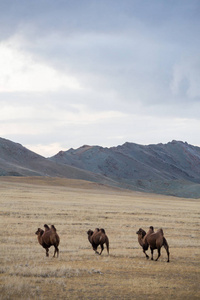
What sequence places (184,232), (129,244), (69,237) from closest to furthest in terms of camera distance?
(129,244), (69,237), (184,232)

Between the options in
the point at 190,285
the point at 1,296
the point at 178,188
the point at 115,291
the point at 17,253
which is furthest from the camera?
the point at 178,188

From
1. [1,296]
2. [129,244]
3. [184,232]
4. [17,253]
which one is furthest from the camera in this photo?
[184,232]

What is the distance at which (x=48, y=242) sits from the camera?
13.8 m

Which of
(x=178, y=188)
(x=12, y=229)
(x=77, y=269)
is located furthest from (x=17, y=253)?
(x=178, y=188)

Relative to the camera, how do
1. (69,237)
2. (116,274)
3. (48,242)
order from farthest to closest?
(69,237)
(48,242)
(116,274)

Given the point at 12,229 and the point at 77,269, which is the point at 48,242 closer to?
the point at 77,269

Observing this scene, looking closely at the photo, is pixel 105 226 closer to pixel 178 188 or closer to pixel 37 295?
pixel 37 295

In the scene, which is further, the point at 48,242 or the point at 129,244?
the point at 129,244

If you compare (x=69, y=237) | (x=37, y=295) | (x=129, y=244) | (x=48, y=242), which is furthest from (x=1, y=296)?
(x=69, y=237)

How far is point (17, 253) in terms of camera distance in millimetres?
15141

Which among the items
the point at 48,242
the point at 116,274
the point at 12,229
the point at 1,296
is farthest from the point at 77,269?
the point at 12,229

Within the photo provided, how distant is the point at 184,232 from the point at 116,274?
16179mm

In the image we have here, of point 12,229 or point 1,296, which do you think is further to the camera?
point 12,229

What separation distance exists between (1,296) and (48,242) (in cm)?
492
